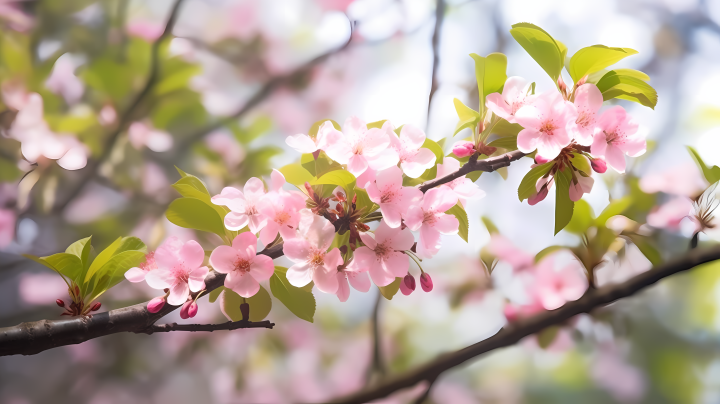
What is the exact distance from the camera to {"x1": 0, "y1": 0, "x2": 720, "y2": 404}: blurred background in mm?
766

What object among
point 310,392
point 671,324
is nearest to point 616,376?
point 671,324

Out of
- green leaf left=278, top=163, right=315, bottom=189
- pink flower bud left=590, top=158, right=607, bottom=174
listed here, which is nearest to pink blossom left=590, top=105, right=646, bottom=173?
pink flower bud left=590, top=158, right=607, bottom=174

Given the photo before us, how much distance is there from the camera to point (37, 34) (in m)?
0.85

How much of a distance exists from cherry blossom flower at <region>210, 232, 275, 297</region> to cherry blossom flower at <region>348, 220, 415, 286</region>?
98 millimetres

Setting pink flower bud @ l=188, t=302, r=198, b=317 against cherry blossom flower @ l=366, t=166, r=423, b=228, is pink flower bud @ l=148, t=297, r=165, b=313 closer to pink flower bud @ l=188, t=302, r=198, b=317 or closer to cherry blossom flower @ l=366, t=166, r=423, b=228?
pink flower bud @ l=188, t=302, r=198, b=317

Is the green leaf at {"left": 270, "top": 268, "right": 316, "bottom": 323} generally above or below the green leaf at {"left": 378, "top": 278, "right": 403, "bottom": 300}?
above

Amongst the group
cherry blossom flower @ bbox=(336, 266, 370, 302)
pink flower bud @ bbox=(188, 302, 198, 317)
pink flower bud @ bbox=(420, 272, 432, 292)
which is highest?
pink flower bud @ bbox=(188, 302, 198, 317)

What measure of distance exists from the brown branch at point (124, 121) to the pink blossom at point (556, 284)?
2.95 ft

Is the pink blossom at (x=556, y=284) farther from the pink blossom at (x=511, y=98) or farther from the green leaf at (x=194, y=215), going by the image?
the green leaf at (x=194, y=215)

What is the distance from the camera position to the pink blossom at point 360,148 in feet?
1.45

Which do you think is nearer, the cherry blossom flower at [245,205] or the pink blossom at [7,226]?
the cherry blossom flower at [245,205]

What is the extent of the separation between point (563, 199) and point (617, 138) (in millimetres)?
91

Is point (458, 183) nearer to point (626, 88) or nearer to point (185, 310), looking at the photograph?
point (626, 88)

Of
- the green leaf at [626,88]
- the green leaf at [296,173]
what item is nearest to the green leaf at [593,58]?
the green leaf at [626,88]
